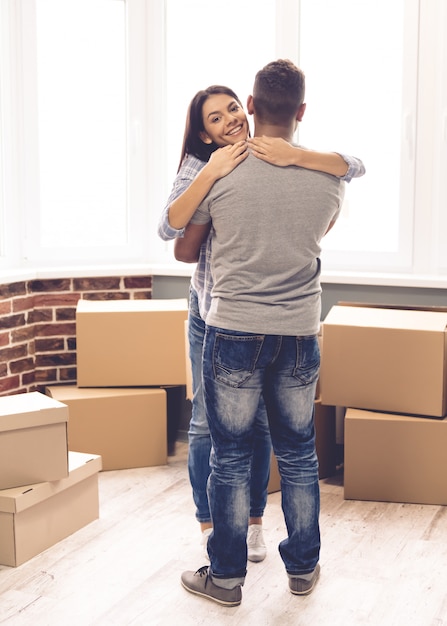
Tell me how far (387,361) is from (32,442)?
130cm

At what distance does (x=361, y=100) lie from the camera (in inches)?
142

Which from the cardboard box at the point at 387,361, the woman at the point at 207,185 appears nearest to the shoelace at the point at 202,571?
the woman at the point at 207,185

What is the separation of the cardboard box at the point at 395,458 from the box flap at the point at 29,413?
1.09 meters

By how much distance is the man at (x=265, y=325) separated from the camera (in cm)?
204

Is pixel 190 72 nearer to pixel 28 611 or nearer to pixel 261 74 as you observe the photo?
pixel 261 74

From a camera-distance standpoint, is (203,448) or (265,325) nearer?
(265,325)

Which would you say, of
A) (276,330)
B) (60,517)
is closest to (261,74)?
(276,330)

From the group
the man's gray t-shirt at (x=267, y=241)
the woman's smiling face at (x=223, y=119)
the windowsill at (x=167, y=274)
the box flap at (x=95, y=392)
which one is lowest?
the box flap at (x=95, y=392)

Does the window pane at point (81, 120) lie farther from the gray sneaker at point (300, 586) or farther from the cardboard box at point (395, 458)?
the gray sneaker at point (300, 586)

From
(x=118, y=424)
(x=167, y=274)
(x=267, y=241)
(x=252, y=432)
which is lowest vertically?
(x=118, y=424)

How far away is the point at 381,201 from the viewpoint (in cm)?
363

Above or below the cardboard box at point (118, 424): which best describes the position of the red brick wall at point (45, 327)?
above

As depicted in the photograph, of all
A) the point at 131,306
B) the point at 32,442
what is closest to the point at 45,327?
the point at 131,306

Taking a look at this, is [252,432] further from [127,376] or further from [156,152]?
[156,152]
